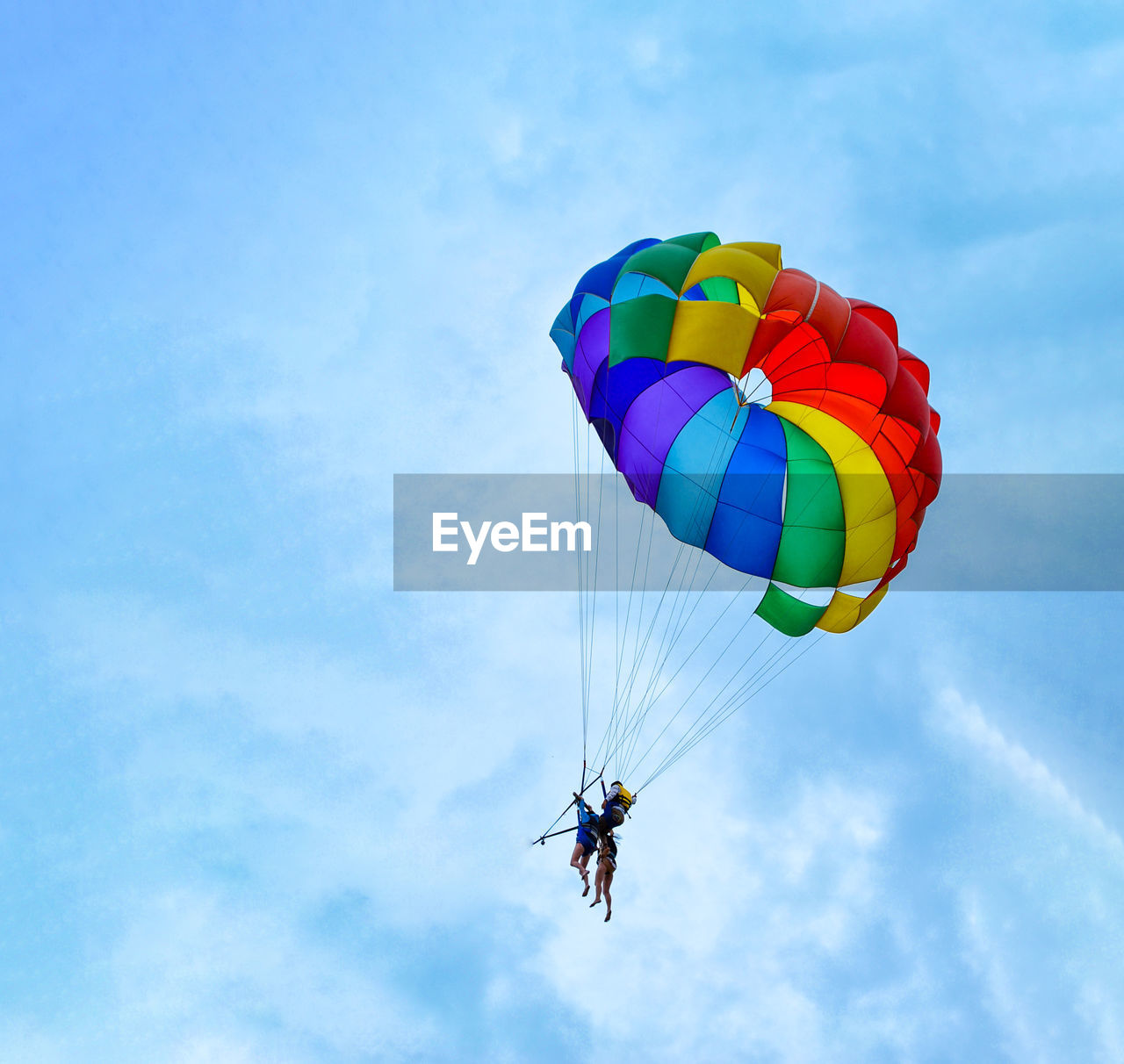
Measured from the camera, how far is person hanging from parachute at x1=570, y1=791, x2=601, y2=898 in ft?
47.3

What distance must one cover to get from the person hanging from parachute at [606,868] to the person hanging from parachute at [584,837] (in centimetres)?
13

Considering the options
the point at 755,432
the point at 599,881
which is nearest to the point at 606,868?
the point at 599,881

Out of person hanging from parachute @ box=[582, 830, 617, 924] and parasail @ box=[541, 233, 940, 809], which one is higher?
parasail @ box=[541, 233, 940, 809]

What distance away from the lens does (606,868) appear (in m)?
14.7

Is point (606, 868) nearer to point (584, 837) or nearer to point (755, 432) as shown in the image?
point (584, 837)

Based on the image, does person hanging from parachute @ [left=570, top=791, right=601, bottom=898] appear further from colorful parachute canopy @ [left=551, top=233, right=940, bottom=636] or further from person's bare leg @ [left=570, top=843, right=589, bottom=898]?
colorful parachute canopy @ [left=551, top=233, right=940, bottom=636]

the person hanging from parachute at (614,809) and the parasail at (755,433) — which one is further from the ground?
the parasail at (755,433)

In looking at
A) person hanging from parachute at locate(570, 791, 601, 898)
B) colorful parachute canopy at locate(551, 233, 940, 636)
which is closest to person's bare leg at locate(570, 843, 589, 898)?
person hanging from parachute at locate(570, 791, 601, 898)

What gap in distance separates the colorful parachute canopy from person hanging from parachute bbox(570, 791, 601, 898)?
12.9 ft

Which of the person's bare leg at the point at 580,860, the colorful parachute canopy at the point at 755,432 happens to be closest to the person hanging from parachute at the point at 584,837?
the person's bare leg at the point at 580,860

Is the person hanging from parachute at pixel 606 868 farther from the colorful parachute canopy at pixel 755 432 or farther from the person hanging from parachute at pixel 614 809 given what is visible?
the colorful parachute canopy at pixel 755 432

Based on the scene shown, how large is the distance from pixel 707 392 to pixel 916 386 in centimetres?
261

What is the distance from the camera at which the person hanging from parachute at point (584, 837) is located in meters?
14.4

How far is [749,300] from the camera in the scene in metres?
16.3
